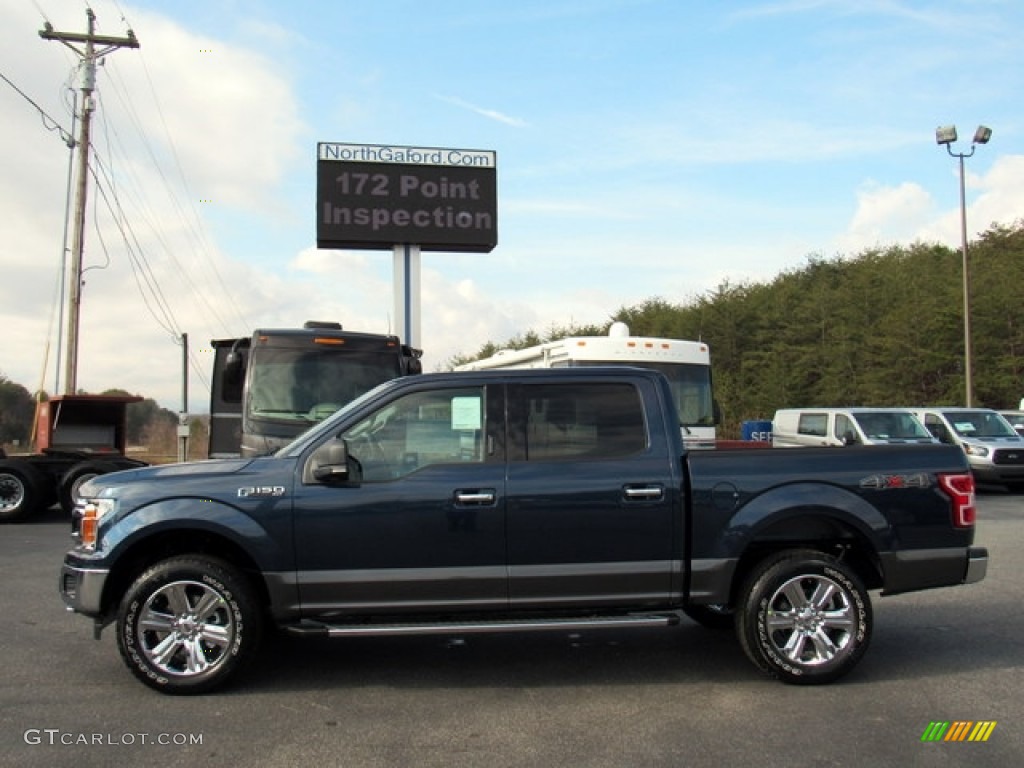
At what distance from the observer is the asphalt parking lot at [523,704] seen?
4348 millimetres

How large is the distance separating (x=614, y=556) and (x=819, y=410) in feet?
52.0

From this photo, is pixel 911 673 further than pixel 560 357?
No

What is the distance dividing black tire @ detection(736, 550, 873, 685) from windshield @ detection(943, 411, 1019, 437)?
51.2 feet

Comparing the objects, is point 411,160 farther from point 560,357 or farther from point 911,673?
point 911,673

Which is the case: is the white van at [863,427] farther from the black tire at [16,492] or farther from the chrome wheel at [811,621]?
the black tire at [16,492]

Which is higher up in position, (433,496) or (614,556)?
(433,496)

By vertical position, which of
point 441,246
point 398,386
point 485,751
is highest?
point 441,246

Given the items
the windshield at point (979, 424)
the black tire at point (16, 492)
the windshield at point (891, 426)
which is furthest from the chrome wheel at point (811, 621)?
the windshield at point (979, 424)

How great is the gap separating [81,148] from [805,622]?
23.7 meters

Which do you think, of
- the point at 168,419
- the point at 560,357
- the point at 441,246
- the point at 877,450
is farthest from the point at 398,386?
the point at 168,419

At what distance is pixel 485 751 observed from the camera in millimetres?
4371

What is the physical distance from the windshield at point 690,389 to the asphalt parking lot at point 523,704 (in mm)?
7920

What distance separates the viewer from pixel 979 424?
19.6 m

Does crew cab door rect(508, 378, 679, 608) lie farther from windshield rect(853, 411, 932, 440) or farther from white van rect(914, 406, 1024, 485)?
white van rect(914, 406, 1024, 485)
